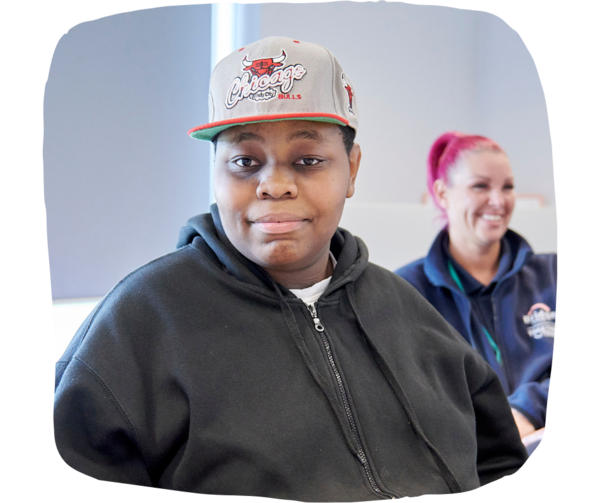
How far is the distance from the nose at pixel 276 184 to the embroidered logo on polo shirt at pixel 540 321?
703 millimetres

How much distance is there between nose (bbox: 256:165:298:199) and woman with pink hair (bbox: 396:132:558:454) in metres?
0.51

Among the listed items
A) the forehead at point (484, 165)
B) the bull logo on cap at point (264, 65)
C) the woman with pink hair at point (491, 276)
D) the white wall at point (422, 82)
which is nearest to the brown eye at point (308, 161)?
the bull logo on cap at point (264, 65)

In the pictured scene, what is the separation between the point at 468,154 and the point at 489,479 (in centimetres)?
70

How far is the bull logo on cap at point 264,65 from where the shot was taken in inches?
35.8

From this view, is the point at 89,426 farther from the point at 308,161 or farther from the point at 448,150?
the point at 448,150

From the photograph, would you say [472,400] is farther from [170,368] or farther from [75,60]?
[75,60]

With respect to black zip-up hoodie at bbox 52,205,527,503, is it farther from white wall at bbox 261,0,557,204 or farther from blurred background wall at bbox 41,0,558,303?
white wall at bbox 261,0,557,204

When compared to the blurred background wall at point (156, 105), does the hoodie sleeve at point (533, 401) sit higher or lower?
lower

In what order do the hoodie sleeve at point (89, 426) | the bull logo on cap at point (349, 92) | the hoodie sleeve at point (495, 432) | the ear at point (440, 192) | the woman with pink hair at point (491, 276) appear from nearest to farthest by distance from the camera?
the hoodie sleeve at point (89, 426) → the bull logo on cap at point (349, 92) → the hoodie sleeve at point (495, 432) → the woman with pink hair at point (491, 276) → the ear at point (440, 192)

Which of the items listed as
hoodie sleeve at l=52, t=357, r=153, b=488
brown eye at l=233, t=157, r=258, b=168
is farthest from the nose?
hoodie sleeve at l=52, t=357, r=153, b=488

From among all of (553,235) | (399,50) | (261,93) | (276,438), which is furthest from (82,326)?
(553,235)

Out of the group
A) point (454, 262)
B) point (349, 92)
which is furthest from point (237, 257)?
point (454, 262)

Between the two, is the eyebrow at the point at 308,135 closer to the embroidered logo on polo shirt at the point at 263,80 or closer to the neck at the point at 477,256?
the embroidered logo on polo shirt at the point at 263,80

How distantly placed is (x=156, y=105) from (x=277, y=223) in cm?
31
